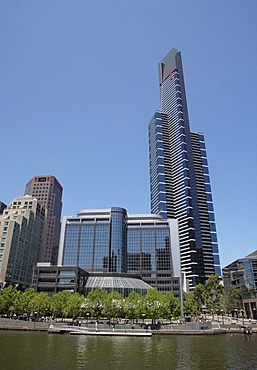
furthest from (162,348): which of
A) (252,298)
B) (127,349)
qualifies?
(252,298)

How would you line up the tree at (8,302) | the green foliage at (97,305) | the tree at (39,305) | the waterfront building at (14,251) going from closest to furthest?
the green foliage at (97,305) → the tree at (39,305) → the tree at (8,302) → the waterfront building at (14,251)

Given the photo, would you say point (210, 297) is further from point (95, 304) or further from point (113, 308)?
point (95, 304)

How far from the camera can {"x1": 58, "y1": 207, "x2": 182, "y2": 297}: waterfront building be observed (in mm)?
171125

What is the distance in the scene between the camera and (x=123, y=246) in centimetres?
17838

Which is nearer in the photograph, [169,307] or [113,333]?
[113,333]

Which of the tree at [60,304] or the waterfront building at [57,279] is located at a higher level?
the waterfront building at [57,279]

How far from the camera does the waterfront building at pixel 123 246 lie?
17112 cm

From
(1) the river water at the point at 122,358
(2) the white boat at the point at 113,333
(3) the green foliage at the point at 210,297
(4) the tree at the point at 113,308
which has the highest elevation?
(3) the green foliage at the point at 210,297

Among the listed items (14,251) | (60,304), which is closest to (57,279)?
(60,304)

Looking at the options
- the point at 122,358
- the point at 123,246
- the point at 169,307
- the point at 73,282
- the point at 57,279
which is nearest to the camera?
the point at 122,358

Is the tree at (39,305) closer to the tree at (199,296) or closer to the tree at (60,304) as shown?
the tree at (60,304)

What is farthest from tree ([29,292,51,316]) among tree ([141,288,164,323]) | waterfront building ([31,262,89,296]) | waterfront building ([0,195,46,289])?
waterfront building ([0,195,46,289])

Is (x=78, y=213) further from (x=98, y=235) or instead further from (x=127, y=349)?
(x=127, y=349)

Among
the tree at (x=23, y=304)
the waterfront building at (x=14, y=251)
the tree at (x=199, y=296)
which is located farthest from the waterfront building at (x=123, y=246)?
the tree at (x=23, y=304)
